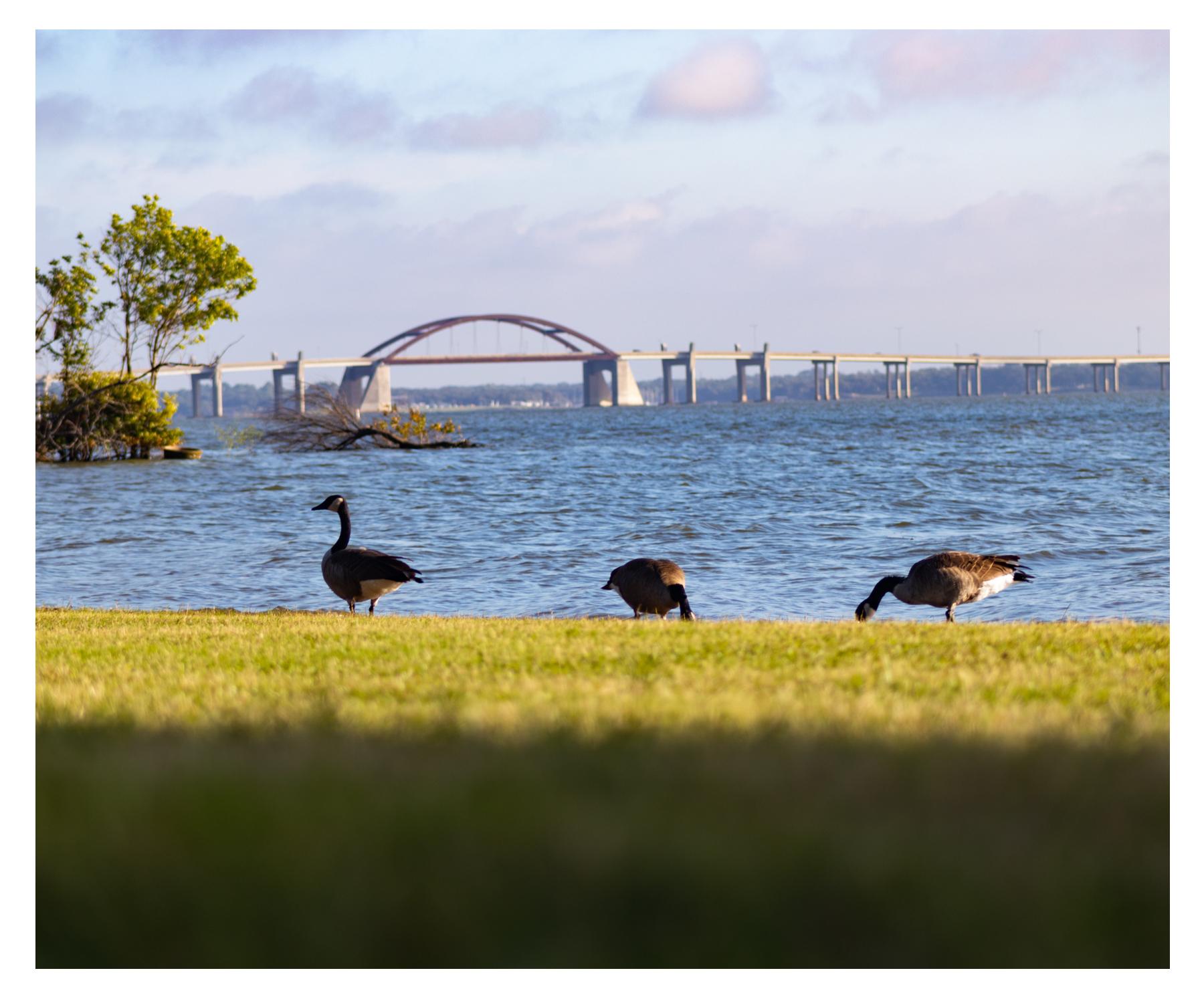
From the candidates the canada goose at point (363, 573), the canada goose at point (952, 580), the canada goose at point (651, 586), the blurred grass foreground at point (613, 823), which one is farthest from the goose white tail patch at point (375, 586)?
the blurred grass foreground at point (613, 823)

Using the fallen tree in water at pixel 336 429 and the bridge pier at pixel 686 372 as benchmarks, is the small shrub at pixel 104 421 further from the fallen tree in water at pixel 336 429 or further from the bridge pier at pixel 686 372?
the bridge pier at pixel 686 372

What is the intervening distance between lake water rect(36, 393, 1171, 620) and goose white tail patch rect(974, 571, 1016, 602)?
2.19 metres

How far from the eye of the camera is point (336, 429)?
47.8m

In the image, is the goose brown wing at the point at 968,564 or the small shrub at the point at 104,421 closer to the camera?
the goose brown wing at the point at 968,564

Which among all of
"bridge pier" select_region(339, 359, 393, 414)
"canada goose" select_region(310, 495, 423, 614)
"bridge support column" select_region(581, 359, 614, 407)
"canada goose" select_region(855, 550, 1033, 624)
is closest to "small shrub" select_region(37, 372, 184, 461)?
"canada goose" select_region(310, 495, 423, 614)

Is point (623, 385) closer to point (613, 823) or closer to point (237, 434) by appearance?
point (237, 434)

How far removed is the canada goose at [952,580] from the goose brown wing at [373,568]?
4275 mm

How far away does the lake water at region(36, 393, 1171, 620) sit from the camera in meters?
15.7

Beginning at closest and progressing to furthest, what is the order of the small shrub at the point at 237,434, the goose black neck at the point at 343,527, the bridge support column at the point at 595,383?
the goose black neck at the point at 343,527
the small shrub at the point at 237,434
the bridge support column at the point at 595,383

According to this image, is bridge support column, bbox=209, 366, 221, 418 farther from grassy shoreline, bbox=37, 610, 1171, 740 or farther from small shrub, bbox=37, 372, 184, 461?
grassy shoreline, bbox=37, 610, 1171, 740

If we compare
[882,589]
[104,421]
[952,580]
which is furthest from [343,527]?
Result: [104,421]

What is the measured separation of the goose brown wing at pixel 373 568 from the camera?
37.2 ft
